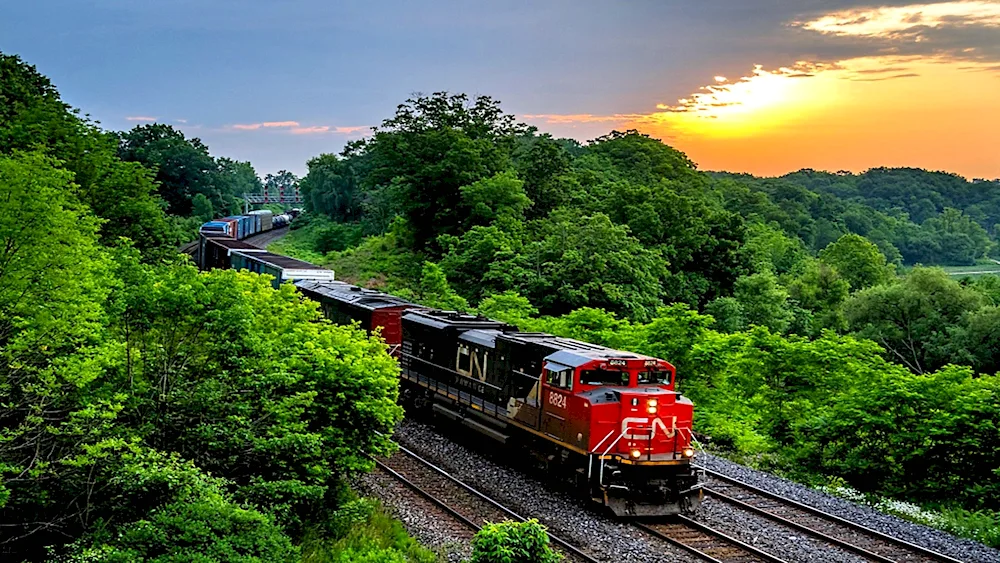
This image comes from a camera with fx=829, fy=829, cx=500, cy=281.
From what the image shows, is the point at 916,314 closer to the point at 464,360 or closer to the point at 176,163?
the point at 464,360

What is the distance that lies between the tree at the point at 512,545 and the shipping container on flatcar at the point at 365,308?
12.5 metres

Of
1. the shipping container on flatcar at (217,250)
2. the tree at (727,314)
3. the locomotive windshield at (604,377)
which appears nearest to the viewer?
the locomotive windshield at (604,377)

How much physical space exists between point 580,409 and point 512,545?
18.2ft

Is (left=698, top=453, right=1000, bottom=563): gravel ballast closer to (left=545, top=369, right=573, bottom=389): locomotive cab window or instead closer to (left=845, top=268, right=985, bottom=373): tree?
(left=545, top=369, right=573, bottom=389): locomotive cab window

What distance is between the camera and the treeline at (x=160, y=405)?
12.3 meters

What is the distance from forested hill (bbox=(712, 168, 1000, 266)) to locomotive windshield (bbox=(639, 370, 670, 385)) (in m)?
87.8

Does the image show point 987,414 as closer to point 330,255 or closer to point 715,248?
point 715,248

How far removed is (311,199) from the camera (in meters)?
95.9

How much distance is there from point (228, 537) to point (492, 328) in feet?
40.2

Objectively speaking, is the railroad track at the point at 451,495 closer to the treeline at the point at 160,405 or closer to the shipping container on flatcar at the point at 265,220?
the treeline at the point at 160,405

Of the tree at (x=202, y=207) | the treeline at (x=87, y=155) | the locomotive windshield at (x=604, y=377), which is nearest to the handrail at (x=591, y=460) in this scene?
the locomotive windshield at (x=604, y=377)

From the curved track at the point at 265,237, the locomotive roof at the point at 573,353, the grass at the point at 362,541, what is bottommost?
the grass at the point at 362,541

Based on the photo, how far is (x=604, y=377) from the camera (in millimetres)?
17266

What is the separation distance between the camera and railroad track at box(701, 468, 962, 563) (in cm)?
1482
